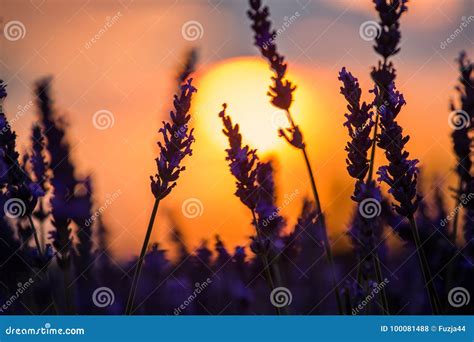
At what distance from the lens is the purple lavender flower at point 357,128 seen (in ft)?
6.01

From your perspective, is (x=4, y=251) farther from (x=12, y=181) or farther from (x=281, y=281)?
(x=281, y=281)

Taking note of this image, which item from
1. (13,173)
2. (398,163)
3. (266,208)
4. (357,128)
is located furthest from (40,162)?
(398,163)

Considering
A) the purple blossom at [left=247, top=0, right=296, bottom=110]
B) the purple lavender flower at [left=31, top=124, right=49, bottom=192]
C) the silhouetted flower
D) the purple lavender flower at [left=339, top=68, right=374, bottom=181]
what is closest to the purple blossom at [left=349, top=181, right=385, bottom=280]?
the purple lavender flower at [left=339, top=68, right=374, bottom=181]

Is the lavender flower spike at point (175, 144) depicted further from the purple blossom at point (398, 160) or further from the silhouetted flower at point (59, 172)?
the purple blossom at point (398, 160)

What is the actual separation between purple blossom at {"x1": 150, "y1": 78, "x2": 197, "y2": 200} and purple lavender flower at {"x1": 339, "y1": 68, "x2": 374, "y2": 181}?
0.43 metres

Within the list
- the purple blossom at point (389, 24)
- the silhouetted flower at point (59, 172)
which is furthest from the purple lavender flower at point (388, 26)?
the silhouetted flower at point (59, 172)

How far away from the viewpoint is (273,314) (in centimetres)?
250

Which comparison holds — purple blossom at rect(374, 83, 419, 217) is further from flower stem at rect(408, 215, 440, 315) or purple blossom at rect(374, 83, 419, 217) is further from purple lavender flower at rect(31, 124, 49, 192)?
purple lavender flower at rect(31, 124, 49, 192)

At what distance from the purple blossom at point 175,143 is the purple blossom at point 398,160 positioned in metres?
0.53

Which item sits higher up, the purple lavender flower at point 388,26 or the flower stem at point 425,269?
the purple lavender flower at point 388,26

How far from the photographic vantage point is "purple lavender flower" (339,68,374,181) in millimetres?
1831

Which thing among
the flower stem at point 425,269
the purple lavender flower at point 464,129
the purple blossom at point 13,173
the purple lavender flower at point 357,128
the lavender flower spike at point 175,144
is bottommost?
the purple blossom at point 13,173
